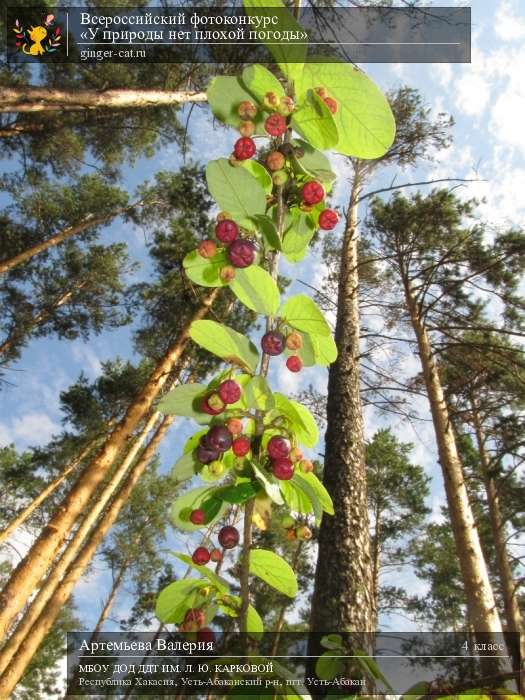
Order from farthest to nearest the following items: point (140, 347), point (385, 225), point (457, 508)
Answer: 1. point (140, 347)
2. point (385, 225)
3. point (457, 508)

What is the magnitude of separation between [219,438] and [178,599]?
35 centimetres

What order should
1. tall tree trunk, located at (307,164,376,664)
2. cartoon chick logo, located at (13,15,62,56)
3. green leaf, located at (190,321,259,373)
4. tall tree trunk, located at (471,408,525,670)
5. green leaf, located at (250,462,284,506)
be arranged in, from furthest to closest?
cartoon chick logo, located at (13,15,62,56) → tall tree trunk, located at (471,408,525,670) → tall tree trunk, located at (307,164,376,664) → green leaf, located at (190,321,259,373) → green leaf, located at (250,462,284,506)

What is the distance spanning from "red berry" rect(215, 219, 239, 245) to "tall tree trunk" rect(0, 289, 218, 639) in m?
5.10

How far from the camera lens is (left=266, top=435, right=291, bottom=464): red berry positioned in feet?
2.57

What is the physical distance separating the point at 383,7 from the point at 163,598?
9896mm

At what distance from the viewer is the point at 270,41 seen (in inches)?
32.8

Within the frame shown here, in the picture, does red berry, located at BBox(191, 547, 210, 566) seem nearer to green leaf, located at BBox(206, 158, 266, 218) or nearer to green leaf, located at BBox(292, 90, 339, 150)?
green leaf, located at BBox(206, 158, 266, 218)

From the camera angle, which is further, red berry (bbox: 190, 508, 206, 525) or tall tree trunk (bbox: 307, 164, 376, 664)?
tall tree trunk (bbox: 307, 164, 376, 664)

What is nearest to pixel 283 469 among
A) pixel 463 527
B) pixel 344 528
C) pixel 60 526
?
pixel 344 528

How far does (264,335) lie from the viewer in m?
0.87

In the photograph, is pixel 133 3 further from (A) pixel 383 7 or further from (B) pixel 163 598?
(B) pixel 163 598

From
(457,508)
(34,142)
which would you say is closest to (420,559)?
(457,508)

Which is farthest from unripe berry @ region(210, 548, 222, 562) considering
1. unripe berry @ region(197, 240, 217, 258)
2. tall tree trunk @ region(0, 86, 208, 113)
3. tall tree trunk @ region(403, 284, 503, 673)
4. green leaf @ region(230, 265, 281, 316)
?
tall tree trunk @ region(0, 86, 208, 113)

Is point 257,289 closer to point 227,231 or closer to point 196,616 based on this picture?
point 227,231
